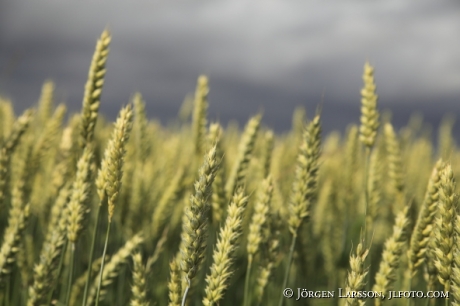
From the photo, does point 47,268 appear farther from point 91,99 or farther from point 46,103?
point 46,103

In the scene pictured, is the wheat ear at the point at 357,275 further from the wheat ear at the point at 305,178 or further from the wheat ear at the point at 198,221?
the wheat ear at the point at 305,178

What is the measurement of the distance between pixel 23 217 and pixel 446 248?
1.74 m

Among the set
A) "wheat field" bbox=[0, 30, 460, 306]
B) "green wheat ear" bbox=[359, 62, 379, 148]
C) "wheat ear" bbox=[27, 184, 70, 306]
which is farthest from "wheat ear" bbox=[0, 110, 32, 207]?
"green wheat ear" bbox=[359, 62, 379, 148]

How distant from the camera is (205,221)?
5.40 ft

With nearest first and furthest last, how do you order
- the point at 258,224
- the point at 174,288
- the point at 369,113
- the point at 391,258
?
the point at 174,288 < the point at 391,258 < the point at 258,224 < the point at 369,113

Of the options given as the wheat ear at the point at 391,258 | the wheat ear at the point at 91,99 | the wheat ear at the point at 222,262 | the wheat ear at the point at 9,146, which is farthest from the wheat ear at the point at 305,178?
the wheat ear at the point at 9,146

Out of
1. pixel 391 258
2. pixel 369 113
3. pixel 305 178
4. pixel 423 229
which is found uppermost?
pixel 369 113

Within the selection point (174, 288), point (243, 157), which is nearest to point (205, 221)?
point (174, 288)

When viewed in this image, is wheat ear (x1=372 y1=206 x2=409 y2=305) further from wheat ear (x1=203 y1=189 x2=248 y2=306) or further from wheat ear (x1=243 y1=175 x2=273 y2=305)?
wheat ear (x1=203 y1=189 x2=248 y2=306)

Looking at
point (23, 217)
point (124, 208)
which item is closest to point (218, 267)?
point (23, 217)

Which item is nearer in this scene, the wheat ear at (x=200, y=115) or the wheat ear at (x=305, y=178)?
the wheat ear at (x=305, y=178)

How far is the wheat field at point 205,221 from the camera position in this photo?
1795 mm

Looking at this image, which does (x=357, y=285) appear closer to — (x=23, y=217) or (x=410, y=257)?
(x=410, y=257)

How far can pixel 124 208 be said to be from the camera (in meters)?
3.59
